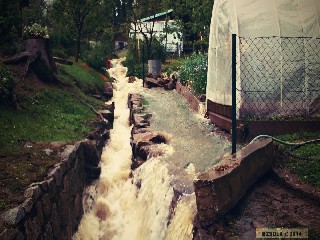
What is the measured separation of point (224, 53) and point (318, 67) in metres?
2.80

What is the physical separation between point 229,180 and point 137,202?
4.32m

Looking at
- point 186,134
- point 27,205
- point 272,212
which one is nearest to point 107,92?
point 186,134

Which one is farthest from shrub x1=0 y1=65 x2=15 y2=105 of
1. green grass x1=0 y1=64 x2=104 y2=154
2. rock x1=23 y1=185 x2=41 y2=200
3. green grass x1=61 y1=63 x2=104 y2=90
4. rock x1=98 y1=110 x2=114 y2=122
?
green grass x1=61 y1=63 x2=104 y2=90

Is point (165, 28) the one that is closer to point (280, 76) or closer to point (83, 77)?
point (83, 77)

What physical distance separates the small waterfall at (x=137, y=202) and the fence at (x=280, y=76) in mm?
2762

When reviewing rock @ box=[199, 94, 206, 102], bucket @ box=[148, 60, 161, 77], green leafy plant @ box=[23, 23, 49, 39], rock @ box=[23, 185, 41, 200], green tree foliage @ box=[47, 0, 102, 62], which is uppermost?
green tree foliage @ box=[47, 0, 102, 62]

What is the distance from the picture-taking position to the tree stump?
1353 cm

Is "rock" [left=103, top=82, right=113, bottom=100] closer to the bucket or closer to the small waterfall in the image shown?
the bucket

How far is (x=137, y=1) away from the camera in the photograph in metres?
30.1

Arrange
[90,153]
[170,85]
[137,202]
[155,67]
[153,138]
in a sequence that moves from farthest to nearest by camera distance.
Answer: [155,67], [170,85], [90,153], [153,138], [137,202]

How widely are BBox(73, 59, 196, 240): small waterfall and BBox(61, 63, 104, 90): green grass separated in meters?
4.92

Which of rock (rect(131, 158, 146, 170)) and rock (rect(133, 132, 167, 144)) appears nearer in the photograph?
rock (rect(131, 158, 146, 170))

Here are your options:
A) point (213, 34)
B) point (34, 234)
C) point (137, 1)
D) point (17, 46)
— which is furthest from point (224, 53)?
point (137, 1)

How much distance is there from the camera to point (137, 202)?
9125mm
